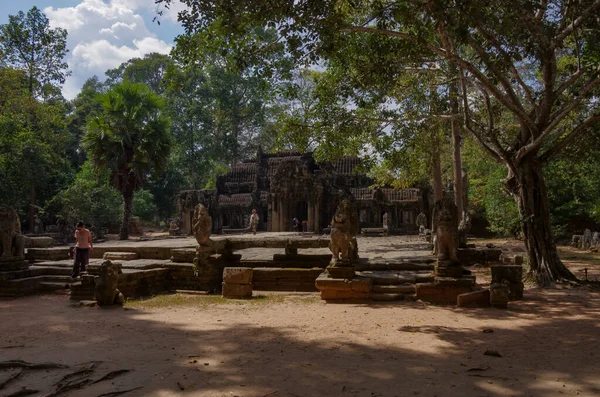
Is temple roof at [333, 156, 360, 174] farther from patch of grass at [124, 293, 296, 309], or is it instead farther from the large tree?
patch of grass at [124, 293, 296, 309]

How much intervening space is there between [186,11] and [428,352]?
7.63 meters

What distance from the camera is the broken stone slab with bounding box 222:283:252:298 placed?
947 centimetres

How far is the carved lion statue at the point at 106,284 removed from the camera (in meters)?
8.42

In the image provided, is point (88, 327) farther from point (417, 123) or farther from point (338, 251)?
point (417, 123)

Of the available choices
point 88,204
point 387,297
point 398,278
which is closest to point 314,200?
point 88,204

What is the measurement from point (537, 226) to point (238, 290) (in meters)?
6.72

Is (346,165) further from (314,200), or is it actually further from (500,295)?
(500,295)

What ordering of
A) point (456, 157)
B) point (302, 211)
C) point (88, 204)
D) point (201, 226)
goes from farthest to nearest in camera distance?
point (302, 211), point (88, 204), point (456, 157), point (201, 226)

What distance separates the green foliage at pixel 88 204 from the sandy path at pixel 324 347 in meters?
19.2

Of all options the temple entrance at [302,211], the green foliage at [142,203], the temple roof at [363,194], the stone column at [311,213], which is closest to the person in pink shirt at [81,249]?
the stone column at [311,213]

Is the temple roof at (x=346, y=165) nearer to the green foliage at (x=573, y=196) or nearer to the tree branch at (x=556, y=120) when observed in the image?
the green foliage at (x=573, y=196)

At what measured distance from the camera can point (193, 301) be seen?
9.33 metres

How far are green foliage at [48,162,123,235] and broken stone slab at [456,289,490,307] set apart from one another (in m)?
22.1

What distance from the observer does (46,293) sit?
10.3m
